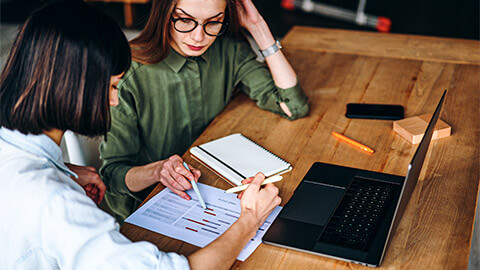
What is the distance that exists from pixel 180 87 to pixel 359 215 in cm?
71

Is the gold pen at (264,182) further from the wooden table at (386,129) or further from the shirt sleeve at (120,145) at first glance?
the shirt sleeve at (120,145)

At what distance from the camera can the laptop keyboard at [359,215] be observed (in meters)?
1.04

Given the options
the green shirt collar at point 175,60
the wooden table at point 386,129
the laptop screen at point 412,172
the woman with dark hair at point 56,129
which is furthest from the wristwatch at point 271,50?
the woman with dark hair at point 56,129

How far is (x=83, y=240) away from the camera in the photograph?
83 centimetres

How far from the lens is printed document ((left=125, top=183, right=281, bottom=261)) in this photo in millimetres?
1077

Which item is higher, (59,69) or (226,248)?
(59,69)

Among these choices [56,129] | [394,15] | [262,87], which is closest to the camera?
[56,129]

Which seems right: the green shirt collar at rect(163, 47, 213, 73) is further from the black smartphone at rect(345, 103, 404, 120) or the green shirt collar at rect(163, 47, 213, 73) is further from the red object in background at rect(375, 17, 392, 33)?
the red object in background at rect(375, 17, 392, 33)

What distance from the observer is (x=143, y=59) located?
4.74 feet

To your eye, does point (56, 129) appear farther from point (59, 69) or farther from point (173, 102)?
point (173, 102)

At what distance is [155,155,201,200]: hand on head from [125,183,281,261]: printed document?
2 cm

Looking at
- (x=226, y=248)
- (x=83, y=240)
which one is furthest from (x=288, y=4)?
(x=83, y=240)

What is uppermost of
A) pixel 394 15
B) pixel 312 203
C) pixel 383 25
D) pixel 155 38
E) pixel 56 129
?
pixel 56 129

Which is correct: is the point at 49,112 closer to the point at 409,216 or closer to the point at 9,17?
the point at 409,216
